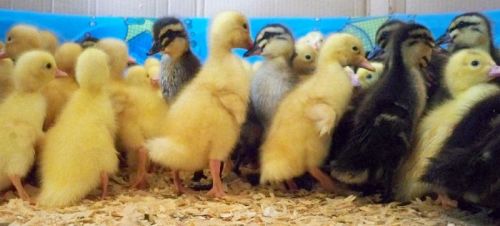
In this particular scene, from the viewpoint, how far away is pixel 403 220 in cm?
138

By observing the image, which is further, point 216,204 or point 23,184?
point 23,184

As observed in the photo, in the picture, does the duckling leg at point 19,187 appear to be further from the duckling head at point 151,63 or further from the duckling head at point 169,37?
the duckling head at point 151,63

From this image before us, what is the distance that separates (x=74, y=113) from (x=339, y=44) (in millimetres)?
750

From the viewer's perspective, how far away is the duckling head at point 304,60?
196 cm

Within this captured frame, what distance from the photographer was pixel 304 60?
6.48ft

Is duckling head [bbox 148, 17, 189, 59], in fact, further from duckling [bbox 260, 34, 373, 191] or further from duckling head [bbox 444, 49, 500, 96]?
duckling head [bbox 444, 49, 500, 96]

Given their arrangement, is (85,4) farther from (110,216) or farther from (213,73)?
(110,216)

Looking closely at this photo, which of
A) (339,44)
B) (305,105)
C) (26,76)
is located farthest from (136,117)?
(339,44)

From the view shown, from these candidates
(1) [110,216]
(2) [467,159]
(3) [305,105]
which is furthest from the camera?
(3) [305,105]

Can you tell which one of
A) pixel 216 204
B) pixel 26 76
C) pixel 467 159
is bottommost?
pixel 216 204

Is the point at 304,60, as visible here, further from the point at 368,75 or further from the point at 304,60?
the point at 368,75

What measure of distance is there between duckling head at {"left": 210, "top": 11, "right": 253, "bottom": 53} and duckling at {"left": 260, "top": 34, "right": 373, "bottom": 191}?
21cm

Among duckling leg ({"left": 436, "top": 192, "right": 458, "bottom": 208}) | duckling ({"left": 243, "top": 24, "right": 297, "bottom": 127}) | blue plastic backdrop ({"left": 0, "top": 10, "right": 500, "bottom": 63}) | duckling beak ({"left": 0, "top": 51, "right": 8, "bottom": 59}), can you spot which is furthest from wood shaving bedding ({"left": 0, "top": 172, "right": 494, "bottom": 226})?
blue plastic backdrop ({"left": 0, "top": 10, "right": 500, "bottom": 63})

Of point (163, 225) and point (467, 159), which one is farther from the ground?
point (467, 159)
